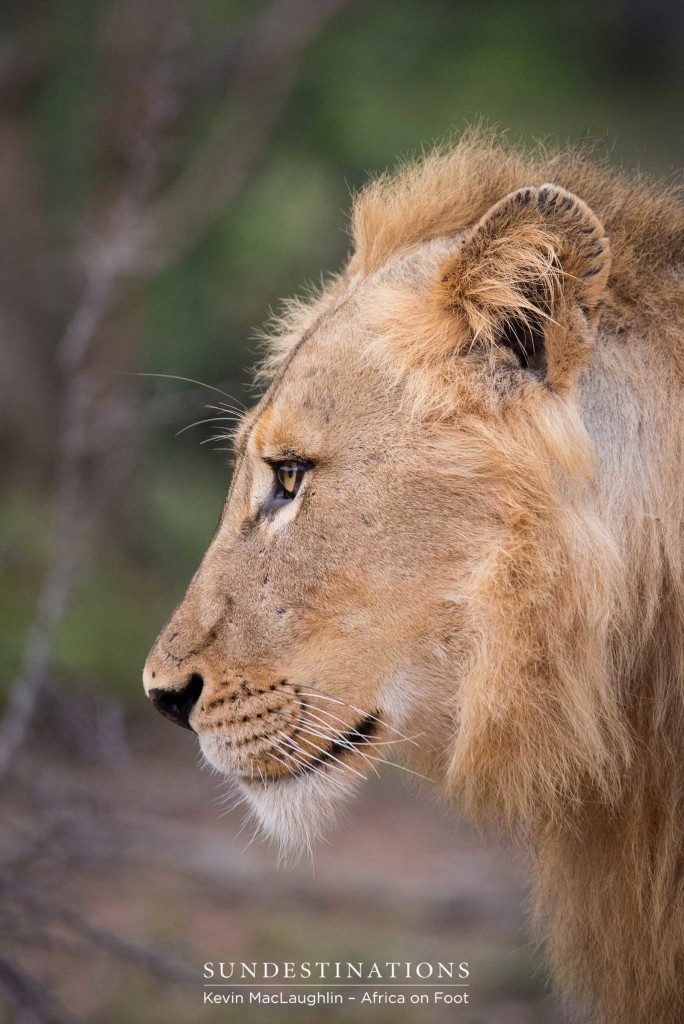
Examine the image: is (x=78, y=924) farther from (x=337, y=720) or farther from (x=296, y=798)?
(x=337, y=720)

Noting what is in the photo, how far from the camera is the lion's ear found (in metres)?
2.00

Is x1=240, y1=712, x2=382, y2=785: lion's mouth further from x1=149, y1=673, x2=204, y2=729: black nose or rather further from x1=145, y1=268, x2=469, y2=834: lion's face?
x1=149, y1=673, x2=204, y2=729: black nose

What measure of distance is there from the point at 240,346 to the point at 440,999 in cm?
548

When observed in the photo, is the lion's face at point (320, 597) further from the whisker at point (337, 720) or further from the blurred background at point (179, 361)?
the blurred background at point (179, 361)

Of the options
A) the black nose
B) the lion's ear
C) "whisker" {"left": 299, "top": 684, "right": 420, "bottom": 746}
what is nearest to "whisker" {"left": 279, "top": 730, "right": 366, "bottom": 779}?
"whisker" {"left": 299, "top": 684, "right": 420, "bottom": 746}

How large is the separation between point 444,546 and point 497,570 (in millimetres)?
112

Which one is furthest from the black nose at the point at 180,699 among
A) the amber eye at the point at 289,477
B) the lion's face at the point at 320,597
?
the amber eye at the point at 289,477

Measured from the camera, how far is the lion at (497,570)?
6.72 ft

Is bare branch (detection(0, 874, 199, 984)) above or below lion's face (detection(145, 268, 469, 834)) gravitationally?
below

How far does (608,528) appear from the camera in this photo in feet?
6.70

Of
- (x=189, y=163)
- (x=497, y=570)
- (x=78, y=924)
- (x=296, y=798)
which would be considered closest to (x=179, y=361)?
(x=189, y=163)

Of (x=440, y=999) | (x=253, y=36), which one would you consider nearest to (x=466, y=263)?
(x=440, y=999)

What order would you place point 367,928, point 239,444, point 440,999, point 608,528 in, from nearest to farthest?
1. point 608,528
2. point 239,444
3. point 440,999
4. point 367,928

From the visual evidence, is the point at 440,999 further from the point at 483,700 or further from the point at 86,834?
the point at 483,700
